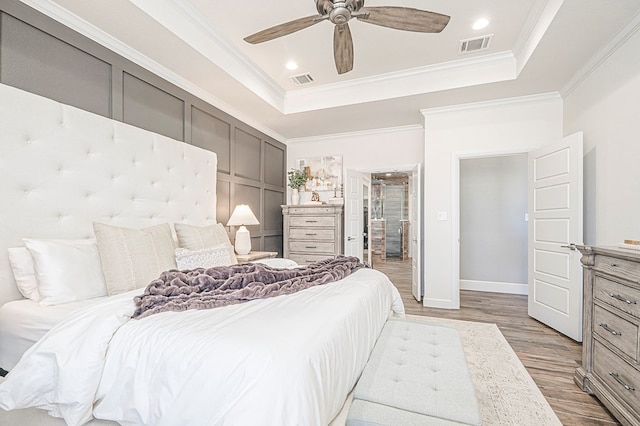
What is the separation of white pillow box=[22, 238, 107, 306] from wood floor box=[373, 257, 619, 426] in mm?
2821

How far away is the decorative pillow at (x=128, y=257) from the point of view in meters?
1.85

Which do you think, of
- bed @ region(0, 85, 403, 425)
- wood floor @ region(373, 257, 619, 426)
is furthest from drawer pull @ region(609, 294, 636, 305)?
bed @ region(0, 85, 403, 425)

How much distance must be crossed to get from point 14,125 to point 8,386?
1.41 meters

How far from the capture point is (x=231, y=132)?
3.99m

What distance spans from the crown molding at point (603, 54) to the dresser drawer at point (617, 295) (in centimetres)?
191

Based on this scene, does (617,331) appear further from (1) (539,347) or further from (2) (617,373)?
(1) (539,347)

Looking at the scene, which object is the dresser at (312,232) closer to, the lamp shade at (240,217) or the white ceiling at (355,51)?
the lamp shade at (240,217)

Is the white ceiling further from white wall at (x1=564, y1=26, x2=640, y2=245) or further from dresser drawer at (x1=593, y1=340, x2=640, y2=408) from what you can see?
dresser drawer at (x1=593, y1=340, x2=640, y2=408)

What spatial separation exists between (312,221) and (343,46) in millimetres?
2760

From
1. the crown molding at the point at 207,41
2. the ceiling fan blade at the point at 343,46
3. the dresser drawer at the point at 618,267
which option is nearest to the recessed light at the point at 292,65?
the crown molding at the point at 207,41

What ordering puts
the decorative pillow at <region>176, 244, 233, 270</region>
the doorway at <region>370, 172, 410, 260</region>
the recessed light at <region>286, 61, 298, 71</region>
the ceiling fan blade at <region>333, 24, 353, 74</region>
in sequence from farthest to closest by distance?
the doorway at <region>370, 172, 410, 260</region> < the recessed light at <region>286, 61, 298, 71</region> < the decorative pillow at <region>176, 244, 233, 270</region> < the ceiling fan blade at <region>333, 24, 353, 74</region>

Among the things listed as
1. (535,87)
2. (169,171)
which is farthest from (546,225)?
(169,171)

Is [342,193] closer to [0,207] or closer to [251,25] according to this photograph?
[251,25]

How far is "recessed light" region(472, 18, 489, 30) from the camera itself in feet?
8.89
